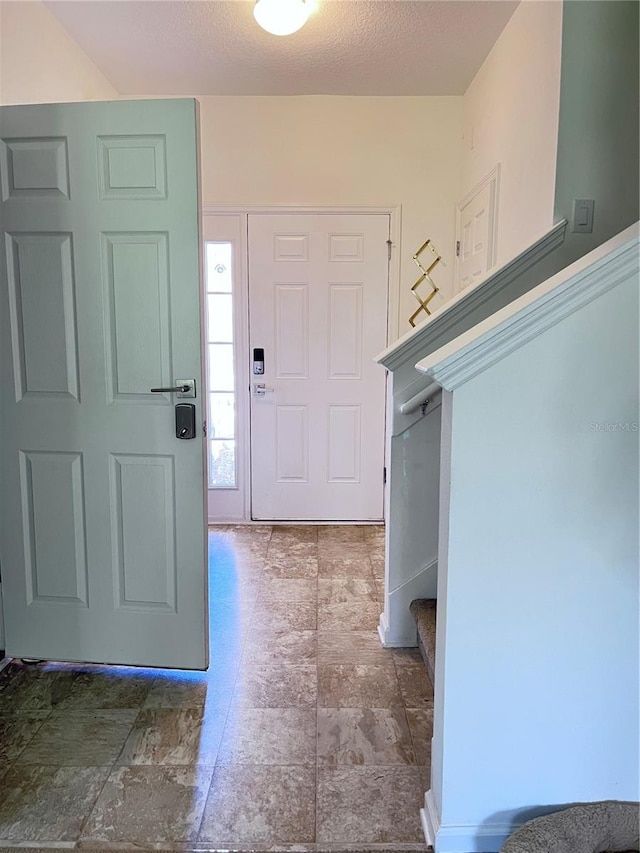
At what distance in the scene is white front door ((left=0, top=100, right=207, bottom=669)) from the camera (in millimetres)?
1890

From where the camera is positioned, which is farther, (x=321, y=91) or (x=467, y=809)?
(x=321, y=91)

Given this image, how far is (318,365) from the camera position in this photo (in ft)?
12.3

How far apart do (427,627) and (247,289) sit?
2380 mm

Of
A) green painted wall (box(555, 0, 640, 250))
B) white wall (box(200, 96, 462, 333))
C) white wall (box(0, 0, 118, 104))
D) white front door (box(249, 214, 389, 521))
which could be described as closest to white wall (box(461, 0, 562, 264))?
green painted wall (box(555, 0, 640, 250))

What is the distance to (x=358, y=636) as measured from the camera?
7.95 feet

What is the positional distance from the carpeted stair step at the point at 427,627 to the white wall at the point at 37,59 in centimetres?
242

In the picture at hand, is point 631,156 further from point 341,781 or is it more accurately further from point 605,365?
point 341,781

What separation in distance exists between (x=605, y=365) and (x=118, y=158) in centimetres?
158

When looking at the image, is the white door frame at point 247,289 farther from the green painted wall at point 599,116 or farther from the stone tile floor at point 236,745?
the green painted wall at point 599,116

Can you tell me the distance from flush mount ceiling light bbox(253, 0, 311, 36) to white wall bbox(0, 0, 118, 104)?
0.90 m

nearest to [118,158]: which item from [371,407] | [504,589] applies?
[504,589]

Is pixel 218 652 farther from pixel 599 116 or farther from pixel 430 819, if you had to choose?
pixel 599 116

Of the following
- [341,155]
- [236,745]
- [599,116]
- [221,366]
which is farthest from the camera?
[221,366]

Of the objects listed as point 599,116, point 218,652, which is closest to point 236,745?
point 218,652
